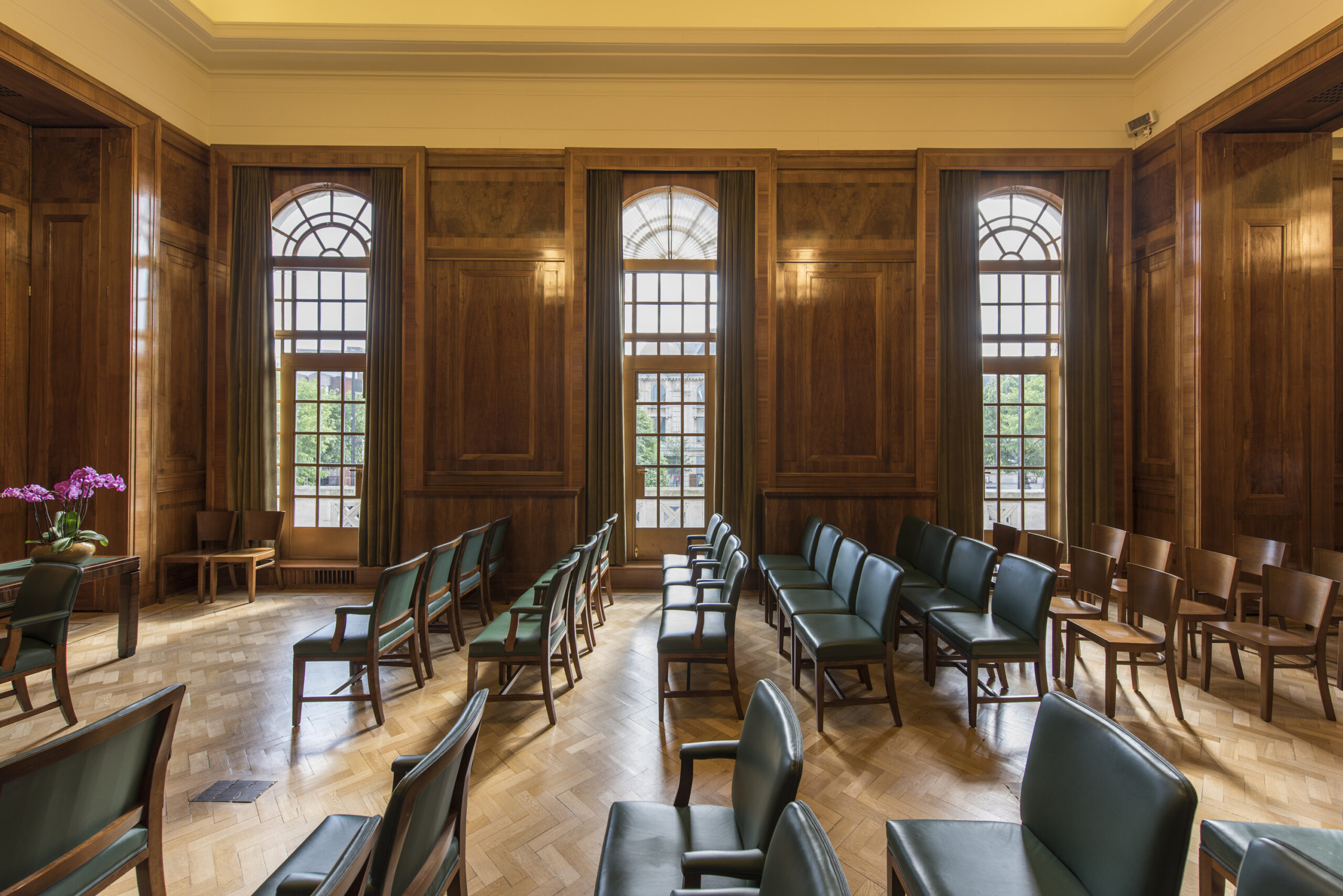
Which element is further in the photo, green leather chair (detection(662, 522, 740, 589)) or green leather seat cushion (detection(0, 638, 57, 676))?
green leather chair (detection(662, 522, 740, 589))

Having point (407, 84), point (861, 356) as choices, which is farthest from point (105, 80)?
point (861, 356)

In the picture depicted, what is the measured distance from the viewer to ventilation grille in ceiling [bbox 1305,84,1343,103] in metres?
4.34

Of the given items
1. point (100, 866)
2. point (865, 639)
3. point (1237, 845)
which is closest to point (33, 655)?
point (100, 866)

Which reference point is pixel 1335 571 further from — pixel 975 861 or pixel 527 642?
pixel 527 642

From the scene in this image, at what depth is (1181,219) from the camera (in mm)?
5074

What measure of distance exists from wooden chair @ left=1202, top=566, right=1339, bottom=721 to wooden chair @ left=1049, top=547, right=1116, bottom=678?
54 cm

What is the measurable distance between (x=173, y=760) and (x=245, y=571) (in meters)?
3.71

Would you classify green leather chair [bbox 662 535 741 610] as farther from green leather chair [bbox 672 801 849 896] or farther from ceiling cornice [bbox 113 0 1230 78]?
ceiling cornice [bbox 113 0 1230 78]

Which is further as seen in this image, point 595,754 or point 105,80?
point 105,80

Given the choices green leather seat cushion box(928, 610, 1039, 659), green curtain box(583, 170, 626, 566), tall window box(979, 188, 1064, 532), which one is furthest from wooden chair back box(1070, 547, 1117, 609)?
green curtain box(583, 170, 626, 566)

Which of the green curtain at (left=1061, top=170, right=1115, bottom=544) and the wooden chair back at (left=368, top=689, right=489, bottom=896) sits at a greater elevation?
the green curtain at (left=1061, top=170, right=1115, bottom=544)

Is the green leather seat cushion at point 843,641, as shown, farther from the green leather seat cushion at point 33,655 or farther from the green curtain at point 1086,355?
the green leather seat cushion at point 33,655

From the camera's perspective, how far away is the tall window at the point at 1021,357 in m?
5.96

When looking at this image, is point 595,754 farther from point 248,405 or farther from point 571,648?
point 248,405
